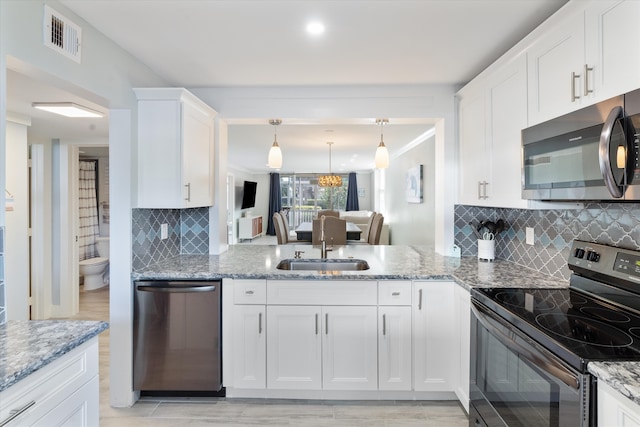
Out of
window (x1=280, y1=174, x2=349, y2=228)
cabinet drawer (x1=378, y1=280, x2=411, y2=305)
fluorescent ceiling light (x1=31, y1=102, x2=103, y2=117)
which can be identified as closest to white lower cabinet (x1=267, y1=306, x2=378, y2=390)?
cabinet drawer (x1=378, y1=280, x2=411, y2=305)

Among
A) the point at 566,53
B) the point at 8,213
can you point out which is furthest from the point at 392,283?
the point at 8,213

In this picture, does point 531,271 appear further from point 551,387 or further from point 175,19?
point 175,19

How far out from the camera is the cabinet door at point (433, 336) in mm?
2316

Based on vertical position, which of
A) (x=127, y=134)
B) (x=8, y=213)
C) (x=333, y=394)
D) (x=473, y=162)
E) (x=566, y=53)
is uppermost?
(x=566, y=53)

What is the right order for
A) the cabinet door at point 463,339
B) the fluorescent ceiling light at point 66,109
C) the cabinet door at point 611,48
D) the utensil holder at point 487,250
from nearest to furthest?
the cabinet door at point 611,48 < the cabinet door at point 463,339 < the utensil holder at point 487,250 < the fluorescent ceiling light at point 66,109

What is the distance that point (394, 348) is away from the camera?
2.33m

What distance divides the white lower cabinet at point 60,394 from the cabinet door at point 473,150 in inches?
91.8

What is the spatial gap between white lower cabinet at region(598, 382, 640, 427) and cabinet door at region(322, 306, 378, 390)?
1348 mm

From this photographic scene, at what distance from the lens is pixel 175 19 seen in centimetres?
191

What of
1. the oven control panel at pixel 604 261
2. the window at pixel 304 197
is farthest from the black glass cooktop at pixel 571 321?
the window at pixel 304 197

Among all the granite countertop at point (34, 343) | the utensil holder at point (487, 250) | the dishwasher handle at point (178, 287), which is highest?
the utensil holder at point (487, 250)

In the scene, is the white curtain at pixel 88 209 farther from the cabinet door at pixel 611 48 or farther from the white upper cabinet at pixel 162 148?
the cabinet door at pixel 611 48

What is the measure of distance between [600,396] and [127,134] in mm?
2727

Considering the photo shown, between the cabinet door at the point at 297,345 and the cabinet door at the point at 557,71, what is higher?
the cabinet door at the point at 557,71
